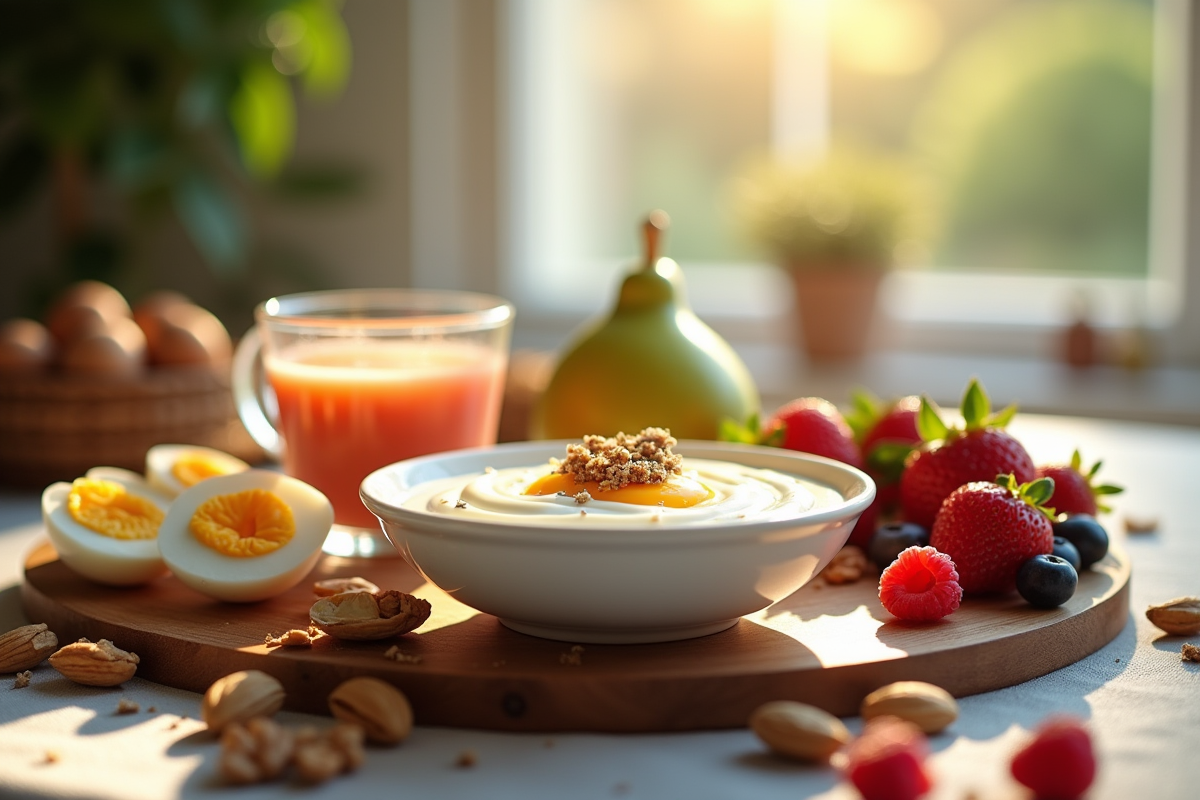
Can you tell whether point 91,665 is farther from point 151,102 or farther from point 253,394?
point 151,102

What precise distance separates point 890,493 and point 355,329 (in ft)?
1.90

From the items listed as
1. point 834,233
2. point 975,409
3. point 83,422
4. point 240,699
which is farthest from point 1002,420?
point 834,233

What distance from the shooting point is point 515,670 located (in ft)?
2.89

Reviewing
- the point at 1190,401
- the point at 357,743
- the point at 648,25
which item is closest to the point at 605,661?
the point at 357,743

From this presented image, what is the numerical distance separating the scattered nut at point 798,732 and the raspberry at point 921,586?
0.21 meters

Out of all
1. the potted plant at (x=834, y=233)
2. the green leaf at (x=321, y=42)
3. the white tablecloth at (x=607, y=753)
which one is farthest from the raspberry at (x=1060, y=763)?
the green leaf at (x=321, y=42)

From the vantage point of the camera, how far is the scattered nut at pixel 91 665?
37.3 inches

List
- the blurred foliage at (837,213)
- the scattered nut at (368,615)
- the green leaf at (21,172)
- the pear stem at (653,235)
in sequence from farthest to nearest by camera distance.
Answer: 1. the green leaf at (21,172)
2. the blurred foliage at (837,213)
3. the pear stem at (653,235)
4. the scattered nut at (368,615)

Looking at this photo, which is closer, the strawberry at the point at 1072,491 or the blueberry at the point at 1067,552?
the blueberry at the point at 1067,552

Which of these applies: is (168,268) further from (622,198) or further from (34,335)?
(34,335)

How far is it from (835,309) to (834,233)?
7.1 inches

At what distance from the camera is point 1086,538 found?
1141 mm

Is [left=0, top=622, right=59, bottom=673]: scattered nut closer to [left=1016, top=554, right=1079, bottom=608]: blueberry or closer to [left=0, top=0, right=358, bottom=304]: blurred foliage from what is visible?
[left=1016, top=554, right=1079, bottom=608]: blueberry

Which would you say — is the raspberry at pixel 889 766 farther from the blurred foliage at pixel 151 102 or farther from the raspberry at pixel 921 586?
the blurred foliage at pixel 151 102
